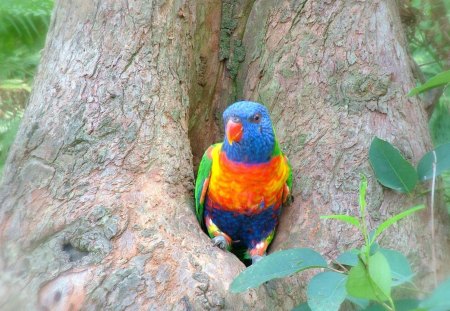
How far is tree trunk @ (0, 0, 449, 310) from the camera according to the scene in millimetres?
2080

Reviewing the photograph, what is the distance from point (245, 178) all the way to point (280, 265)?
132cm

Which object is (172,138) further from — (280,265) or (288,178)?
(280,265)

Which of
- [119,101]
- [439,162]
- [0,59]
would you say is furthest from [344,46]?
[0,59]

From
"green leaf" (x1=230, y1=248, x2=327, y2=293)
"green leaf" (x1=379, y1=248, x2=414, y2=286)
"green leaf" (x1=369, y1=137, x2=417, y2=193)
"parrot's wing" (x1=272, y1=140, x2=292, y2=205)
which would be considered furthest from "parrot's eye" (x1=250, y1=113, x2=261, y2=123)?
"green leaf" (x1=379, y1=248, x2=414, y2=286)

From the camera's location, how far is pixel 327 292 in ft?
4.37

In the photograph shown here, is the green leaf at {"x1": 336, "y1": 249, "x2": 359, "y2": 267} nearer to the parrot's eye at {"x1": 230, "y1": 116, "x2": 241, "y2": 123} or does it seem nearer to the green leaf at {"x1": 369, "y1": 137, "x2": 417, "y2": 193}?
the green leaf at {"x1": 369, "y1": 137, "x2": 417, "y2": 193}

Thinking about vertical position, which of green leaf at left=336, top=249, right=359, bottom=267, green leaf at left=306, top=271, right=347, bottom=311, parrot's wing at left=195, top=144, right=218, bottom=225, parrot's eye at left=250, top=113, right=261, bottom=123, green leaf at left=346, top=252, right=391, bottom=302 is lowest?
parrot's wing at left=195, top=144, right=218, bottom=225

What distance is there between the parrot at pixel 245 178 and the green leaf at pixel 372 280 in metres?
1.55

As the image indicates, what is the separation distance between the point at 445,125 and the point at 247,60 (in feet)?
4.88

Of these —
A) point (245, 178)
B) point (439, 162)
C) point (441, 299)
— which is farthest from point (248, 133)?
point (441, 299)

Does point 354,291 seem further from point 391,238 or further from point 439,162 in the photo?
point 391,238

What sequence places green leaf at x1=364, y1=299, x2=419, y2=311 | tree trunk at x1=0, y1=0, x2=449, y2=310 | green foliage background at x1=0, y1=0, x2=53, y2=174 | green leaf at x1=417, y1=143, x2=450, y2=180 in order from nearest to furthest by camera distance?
1. green leaf at x1=364, y1=299, x2=419, y2=311
2. green leaf at x1=417, y1=143, x2=450, y2=180
3. tree trunk at x1=0, y1=0, x2=449, y2=310
4. green foliage background at x1=0, y1=0, x2=53, y2=174

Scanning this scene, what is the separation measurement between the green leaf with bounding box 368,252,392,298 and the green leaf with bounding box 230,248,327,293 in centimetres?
41

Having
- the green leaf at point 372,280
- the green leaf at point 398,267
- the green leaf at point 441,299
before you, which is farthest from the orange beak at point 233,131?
the green leaf at point 441,299
